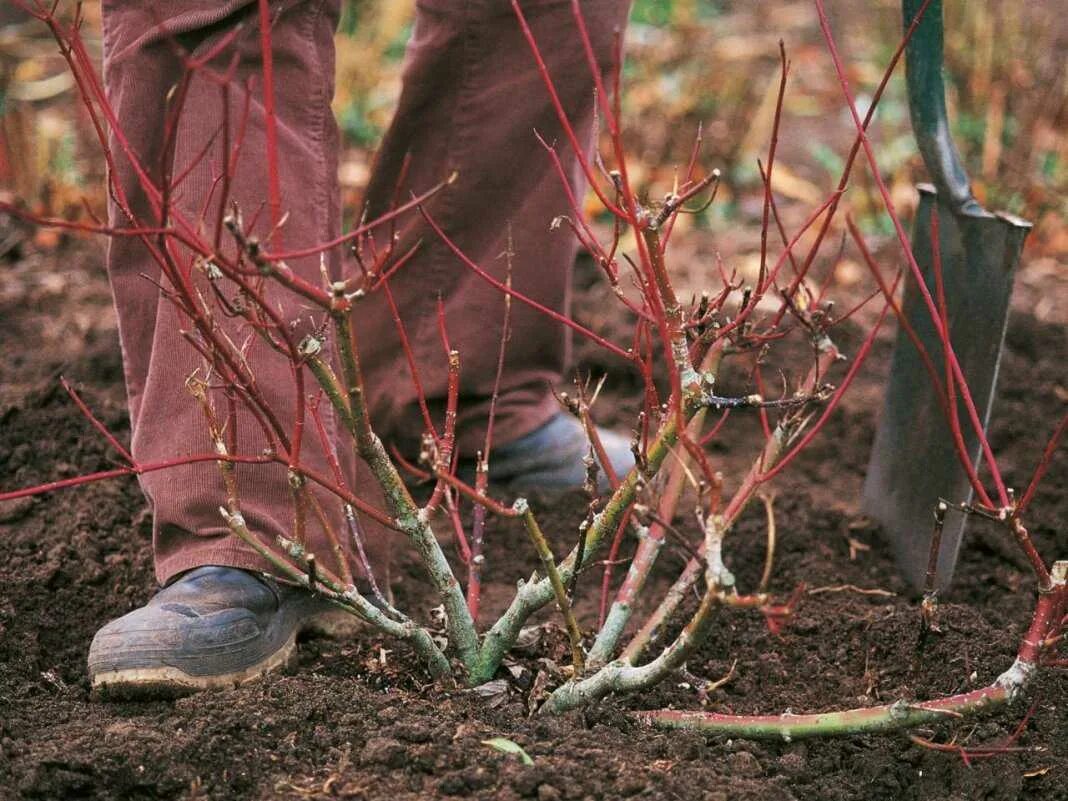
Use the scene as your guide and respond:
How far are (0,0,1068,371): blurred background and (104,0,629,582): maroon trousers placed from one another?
1333 mm

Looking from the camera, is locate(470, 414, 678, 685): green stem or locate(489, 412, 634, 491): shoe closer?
locate(470, 414, 678, 685): green stem

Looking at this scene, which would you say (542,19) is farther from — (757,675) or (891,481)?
(757,675)

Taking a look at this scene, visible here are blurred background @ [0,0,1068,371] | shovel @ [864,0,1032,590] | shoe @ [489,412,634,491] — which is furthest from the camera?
blurred background @ [0,0,1068,371]

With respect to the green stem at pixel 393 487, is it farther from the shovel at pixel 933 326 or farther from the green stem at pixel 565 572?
the shovel at pixel 933 326

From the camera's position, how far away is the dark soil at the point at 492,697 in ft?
5.21

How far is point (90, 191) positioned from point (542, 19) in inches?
88.0

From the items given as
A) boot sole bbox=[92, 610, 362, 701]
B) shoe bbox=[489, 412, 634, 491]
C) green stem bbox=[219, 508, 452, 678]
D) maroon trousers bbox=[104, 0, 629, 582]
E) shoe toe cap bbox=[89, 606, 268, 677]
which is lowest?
shoe bbox=[489, 412, 634, 491]

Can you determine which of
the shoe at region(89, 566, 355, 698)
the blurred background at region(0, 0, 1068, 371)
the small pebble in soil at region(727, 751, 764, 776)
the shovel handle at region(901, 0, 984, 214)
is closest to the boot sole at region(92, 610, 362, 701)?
the shoe at region(89, 566, 355, 698)

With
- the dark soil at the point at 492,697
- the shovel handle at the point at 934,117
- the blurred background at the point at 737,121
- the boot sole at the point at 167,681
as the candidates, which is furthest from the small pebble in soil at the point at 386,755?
the blurred background at the point at 737,121

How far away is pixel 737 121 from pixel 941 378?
250 cm

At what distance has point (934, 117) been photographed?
7.30ft

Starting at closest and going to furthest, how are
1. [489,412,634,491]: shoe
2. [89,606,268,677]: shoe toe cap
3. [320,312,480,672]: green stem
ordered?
[320,312,480,672]: green stem < [89,606,268,677]: shoe toe cap < [489,412,634,491]: shoe

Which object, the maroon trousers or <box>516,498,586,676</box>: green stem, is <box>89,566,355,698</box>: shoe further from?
<box>516,498,586,676</box>: green stem

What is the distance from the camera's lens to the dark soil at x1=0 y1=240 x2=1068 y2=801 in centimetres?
159
